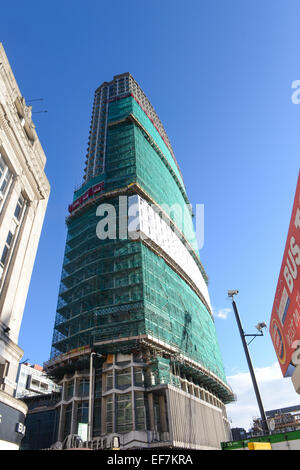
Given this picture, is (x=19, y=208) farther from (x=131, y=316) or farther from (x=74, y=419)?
(x=74, y=419)

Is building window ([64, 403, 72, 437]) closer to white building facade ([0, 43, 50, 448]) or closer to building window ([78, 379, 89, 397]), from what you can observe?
building window ([78, 379, 89, 397])

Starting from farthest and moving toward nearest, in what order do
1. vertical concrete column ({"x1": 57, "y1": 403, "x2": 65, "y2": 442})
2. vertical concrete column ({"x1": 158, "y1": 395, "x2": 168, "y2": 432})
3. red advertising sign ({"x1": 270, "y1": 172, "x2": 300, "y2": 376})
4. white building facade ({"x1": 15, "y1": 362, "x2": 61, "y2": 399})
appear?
white building facade ({"x1": 15, "y1": 362, "x2": 61, "y2": 399})
vertical concrete column ({"x1": 57, "y1": 403, "x2": 65, "y2": 442})
vertical concrete column ({"x1": 158, "y1": 395, "x2": 168, "y2": 432})
red advertising sign ({"x1": 270, "y1": 172, "x2": 300, "y2": 376})

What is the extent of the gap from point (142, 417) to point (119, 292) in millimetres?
17619

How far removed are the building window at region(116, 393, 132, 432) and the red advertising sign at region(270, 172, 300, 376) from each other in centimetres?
2896

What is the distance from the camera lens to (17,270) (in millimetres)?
21797

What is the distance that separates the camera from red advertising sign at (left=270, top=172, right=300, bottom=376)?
31.3 feet

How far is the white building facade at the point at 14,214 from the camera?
746 inches

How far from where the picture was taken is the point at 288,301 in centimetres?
1125

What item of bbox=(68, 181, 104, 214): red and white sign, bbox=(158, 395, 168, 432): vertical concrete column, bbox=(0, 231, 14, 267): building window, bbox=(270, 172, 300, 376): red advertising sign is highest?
bbox=(68, 181, 104, 214): red and white sign

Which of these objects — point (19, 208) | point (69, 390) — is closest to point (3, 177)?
point (19, 208)

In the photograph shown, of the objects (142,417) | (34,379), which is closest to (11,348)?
(142,417)

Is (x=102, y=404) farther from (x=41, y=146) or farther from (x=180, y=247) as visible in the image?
(x=180, y=247)

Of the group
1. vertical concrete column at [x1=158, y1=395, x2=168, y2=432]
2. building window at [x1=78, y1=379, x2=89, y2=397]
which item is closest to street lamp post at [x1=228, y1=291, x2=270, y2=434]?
vertical concrete column at [x1=158, y1=395, x2=168, y2=432]

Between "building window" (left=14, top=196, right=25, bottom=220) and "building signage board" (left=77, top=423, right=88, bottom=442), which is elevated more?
"building window" (left=14, top=196, right=25, bottom=220)
